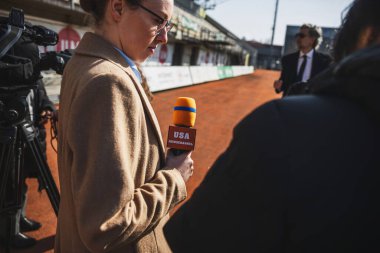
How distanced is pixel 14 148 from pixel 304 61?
4.03m

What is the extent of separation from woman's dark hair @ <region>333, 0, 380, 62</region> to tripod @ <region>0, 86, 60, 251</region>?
2108 mm

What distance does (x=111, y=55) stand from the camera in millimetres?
1203

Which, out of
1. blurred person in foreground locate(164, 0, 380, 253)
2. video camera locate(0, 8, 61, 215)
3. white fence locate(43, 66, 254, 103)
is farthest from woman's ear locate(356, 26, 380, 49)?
white fence locate(43, 66, 254, 103)

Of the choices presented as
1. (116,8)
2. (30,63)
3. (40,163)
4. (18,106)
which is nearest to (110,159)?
(116,8)

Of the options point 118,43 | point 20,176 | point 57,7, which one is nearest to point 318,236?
point 118,43

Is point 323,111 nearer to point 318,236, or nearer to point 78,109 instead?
point 318,236

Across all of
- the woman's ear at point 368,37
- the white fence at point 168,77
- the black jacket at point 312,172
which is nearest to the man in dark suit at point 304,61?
the woman's ear at point 368,37

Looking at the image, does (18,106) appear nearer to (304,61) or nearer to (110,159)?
(110,159)

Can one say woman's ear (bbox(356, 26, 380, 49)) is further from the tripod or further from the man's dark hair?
the man's dark hair

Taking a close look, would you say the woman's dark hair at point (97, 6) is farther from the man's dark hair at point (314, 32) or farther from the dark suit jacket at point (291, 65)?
the man's dark hair at point (314, 32)

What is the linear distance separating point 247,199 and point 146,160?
22.6 inches

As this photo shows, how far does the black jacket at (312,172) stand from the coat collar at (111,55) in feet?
1.82

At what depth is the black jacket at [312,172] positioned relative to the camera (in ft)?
2.09

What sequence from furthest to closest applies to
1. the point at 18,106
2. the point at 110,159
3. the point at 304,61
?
the point at 304,61 < the point at 18,106 < the point at 110,159
